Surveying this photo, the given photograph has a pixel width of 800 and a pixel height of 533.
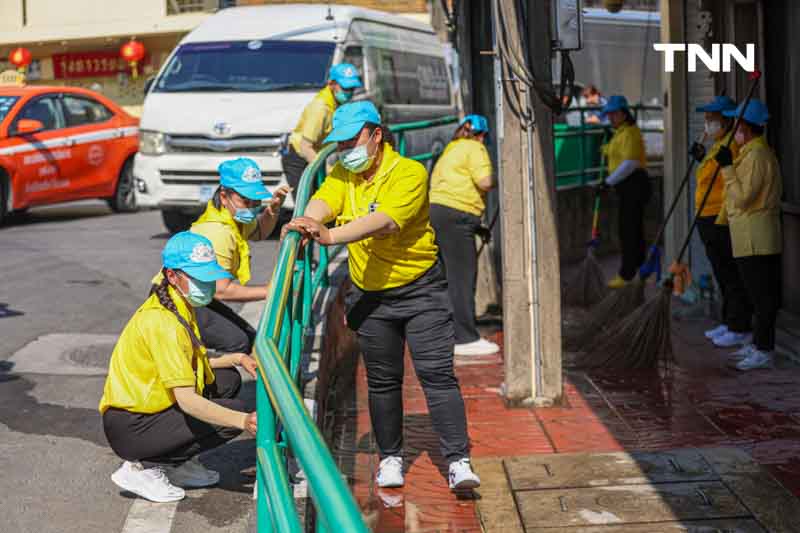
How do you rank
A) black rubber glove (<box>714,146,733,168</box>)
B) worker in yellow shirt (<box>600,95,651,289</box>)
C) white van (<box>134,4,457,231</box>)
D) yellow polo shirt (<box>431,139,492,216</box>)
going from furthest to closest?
white van (<box>134,4,457,231</box>)
worker in yellow shirt (<box>600,95,651,289</box>)
yellow polo shirt (<box>431,139,492,216</box>)
black rubber glove (<box>714,146,733,168</box>)

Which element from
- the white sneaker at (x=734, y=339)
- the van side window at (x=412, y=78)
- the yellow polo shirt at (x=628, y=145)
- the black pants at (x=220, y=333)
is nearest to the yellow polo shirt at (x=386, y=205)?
the black pants at (x=220, y=333)

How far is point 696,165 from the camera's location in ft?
35.6

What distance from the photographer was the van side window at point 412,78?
51.3 ft

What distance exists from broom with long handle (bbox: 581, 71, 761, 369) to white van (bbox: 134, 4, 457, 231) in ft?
14.7

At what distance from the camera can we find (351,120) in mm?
5465

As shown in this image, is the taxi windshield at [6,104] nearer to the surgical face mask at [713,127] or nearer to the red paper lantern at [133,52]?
the surgical face mask at [713,127]

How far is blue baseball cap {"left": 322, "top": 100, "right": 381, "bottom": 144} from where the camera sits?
5434 millimetres

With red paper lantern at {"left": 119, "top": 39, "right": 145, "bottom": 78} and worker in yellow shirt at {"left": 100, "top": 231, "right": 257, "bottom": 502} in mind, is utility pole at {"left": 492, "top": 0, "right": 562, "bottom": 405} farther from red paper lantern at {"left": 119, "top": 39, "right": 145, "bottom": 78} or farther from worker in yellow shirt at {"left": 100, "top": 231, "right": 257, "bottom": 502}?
red paper lantern at {"left": 119, "top": 39, "right": 145, "bottom": 78}

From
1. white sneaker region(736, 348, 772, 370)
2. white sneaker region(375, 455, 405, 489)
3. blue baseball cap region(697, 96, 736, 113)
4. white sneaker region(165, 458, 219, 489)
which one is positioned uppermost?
blue baseball cap region(697, 96, 736, 113)

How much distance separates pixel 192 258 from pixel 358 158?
2.65ft

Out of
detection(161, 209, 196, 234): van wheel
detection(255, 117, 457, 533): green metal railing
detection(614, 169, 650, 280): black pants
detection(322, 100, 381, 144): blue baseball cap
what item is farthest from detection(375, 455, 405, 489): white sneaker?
detection(161, 209, 196, 234): van wheel

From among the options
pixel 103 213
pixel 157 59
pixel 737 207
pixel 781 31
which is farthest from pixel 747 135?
pixel 157 59

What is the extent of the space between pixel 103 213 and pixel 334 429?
1080 centimetres

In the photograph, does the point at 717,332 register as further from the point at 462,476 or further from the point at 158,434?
the point at 158,434
